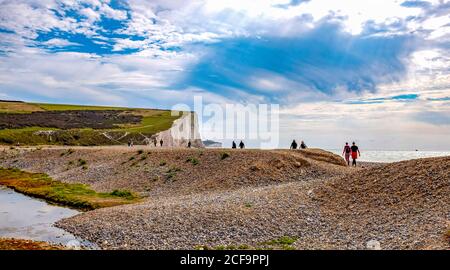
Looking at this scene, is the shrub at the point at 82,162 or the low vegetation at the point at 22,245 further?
the shrub at the point at 82,162

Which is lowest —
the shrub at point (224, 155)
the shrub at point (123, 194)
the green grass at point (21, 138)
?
the shrub at point (123, 194)

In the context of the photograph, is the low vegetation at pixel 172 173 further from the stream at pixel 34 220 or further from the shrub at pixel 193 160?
the stream at pixel 34 220

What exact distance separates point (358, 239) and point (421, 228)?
3165 mm

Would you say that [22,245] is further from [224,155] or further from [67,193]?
[224,155]

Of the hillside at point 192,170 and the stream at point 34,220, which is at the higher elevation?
the hillside at point 192,170

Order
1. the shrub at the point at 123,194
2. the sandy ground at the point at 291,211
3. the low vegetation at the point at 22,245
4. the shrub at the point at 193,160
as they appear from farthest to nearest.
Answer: the shrub at the point at 193,160
the shrub at the point at 123,194
the sandy ground at the point at 291,211
the low vegetation at the point at 22,245

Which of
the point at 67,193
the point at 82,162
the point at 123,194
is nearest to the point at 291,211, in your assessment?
the point at 123,194

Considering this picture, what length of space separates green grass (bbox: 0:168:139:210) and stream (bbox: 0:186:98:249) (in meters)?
1.34

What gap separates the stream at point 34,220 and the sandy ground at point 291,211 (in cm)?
108

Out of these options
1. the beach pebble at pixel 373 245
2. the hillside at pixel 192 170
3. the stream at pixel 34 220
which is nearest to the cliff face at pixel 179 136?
the hillside at pixel 192 170

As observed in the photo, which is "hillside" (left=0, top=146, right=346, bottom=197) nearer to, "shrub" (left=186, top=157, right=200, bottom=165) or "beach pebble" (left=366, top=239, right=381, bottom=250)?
"shrub" (left=186, top=157, right=200, bottom=165)

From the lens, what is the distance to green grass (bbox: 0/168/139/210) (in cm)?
4116

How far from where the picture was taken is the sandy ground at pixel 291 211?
Answer: 23.8m

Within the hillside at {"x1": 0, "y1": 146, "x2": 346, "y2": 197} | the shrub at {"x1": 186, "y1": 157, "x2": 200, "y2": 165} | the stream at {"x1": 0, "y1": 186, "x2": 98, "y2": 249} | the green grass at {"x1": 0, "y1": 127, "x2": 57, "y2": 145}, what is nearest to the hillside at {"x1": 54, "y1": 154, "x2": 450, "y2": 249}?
the stream at {"x1": 0, "y1": 186, "x2": 98, "y2": 249}
